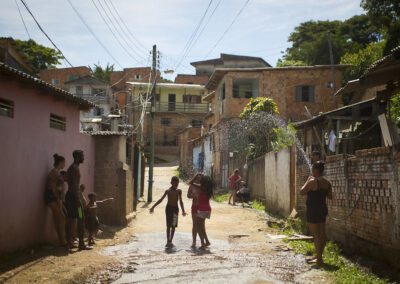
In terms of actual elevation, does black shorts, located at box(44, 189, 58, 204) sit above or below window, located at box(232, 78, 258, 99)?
below

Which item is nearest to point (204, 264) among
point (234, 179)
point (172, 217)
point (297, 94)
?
point (172, 217)

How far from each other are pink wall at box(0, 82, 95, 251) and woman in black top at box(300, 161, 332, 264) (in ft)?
16.2

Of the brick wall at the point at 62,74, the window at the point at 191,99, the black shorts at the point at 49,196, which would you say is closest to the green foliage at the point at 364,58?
the window at the point at 191,99

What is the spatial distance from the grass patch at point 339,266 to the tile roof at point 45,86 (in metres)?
5.80

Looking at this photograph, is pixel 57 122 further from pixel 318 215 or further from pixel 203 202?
pixel 318 215

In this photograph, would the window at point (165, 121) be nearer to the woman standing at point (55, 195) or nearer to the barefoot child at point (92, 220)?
the barefoot child at point (92, 220)

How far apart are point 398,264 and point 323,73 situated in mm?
23692

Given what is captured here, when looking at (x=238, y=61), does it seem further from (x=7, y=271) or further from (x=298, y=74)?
(x=7, y=271)

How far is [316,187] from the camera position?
23.9 ft

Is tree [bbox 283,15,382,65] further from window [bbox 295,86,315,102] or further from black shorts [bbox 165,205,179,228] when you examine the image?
black shorts [bbox 165,205,179,228]

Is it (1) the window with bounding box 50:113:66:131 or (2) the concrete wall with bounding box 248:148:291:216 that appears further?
(2) the concrete wall with bounding box 248:148:291:216

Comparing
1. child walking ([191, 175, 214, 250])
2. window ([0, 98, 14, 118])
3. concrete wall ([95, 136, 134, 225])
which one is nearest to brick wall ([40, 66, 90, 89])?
concrete wall ([95, 136, 134, 225])

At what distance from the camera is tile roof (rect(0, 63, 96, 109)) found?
6.93m

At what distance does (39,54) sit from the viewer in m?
47.5
